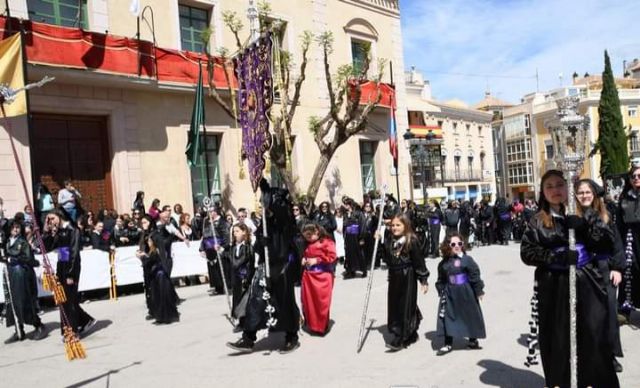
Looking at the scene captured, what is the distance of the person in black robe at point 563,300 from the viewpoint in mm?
4203

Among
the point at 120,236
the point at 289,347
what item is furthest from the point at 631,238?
the point at 120,236

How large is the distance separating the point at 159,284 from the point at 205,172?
9.98 m

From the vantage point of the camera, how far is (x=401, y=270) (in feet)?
22.0

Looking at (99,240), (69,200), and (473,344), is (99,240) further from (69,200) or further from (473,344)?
(473,344)

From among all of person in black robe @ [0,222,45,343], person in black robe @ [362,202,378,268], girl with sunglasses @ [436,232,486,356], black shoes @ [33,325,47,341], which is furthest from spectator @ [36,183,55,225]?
girl with sunglasses @ [436,232,486,356]

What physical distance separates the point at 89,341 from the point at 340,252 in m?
8.57

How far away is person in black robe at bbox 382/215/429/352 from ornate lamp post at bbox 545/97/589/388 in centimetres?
251

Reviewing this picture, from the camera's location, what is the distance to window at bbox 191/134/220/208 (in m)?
18.5

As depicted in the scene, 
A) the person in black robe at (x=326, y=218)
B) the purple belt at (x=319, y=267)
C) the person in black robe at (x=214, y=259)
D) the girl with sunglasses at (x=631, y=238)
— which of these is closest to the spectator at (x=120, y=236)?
the person in black robe at (x=214, y=259)

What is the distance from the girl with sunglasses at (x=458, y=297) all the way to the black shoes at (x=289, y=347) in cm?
172

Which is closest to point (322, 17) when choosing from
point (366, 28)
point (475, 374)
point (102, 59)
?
point (366, 28)

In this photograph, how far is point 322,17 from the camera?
22.5m

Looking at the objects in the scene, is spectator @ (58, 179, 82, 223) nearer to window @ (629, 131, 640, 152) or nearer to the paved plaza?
the paved plaza

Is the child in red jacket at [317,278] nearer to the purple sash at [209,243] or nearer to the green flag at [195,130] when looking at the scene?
the purple sash at [209,243]
